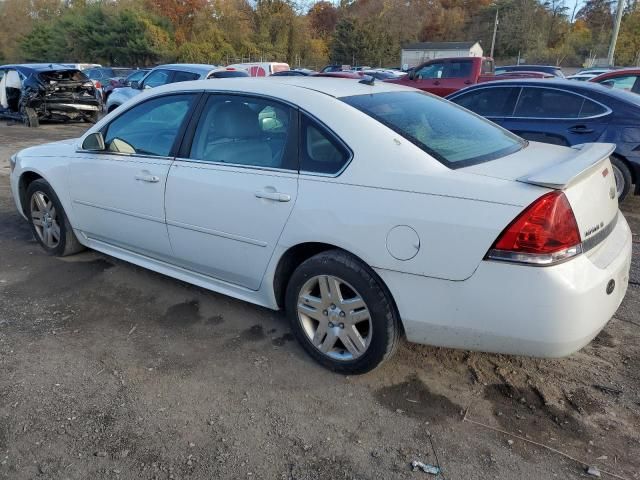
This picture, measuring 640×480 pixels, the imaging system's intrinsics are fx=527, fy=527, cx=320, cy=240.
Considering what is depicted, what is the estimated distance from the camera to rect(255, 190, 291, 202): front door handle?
2.86 metres

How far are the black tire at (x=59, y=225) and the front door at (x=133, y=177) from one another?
0.30 metres

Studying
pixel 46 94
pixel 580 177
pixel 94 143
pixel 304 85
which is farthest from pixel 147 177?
pixel 46 94

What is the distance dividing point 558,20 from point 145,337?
82720 millimetres

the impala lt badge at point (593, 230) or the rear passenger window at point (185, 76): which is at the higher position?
the impala lt badge at point (593, 230)

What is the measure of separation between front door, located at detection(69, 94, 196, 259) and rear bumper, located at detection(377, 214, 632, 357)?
179cm

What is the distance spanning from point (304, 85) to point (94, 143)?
1761 mm

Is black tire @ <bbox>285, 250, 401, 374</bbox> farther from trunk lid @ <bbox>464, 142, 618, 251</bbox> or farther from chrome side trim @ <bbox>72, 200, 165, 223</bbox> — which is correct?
chrome side trim @ <bbox>72, 200, 165, 223</bbox>

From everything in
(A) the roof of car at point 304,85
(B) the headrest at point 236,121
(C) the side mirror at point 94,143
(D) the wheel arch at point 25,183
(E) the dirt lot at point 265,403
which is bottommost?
(E) the dirt lot at point 265,403

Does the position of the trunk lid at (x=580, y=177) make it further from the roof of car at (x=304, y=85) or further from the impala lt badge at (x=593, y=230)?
the roof of car at (x=304, y=85)

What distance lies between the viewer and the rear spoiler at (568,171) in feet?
7.48

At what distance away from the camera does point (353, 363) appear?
286cm

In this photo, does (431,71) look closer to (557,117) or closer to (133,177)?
(557,117)

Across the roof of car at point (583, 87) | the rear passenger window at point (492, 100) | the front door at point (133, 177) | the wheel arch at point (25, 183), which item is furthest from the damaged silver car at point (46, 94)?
the roof of car at point (583, 87)

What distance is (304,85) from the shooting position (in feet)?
10.5
